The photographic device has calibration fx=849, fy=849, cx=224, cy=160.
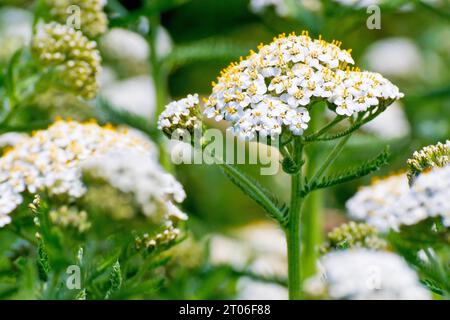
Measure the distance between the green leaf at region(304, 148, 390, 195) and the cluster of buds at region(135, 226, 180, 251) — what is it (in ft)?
1.20

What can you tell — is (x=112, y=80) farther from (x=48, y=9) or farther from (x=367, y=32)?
(x=367, y=32)

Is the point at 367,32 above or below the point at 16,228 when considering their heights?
above

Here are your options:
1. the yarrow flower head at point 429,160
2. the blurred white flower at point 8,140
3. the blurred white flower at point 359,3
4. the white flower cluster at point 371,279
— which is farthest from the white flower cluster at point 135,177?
the blurred white flower at point 359,3

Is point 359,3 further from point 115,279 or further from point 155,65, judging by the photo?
point 115,279

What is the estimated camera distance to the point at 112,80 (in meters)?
4.61

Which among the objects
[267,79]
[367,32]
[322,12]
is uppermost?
[367,32]

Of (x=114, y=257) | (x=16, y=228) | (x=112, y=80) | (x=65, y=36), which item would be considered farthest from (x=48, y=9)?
(x=112, y=80)

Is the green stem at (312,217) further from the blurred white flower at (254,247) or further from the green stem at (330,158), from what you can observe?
the green stem at (330,158)

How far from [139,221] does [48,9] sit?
124 cm

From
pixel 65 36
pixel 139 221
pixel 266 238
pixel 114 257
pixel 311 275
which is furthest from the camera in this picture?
pixel 266 238

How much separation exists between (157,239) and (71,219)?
42 cm

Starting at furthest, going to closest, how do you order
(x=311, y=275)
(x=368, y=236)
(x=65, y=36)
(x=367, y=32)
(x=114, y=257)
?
(x=367, y=32) → (x=311, y=275) → (x=65, y=36) → (x=368, y=236) → (x=114, y=257)

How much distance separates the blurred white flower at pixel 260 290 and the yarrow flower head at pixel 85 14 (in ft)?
3.36

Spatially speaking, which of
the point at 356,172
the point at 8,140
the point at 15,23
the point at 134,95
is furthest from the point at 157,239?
the point at 15,23
